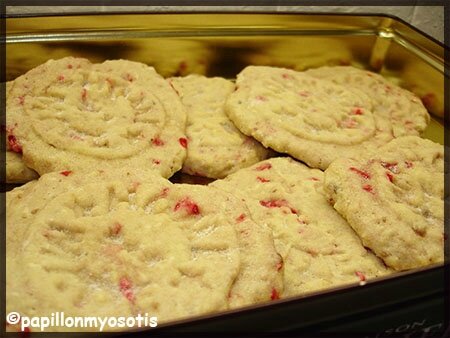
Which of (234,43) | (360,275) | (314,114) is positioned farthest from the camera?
(234,43)

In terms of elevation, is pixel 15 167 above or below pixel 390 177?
below

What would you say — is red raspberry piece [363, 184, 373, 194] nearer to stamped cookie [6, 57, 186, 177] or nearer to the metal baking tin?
the metal baking tin

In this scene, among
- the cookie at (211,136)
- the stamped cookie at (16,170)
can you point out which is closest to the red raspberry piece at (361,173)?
the cookie at (211,136)

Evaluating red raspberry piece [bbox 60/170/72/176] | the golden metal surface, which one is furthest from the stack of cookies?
the golden metal surface

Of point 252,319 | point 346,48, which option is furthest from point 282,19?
point 252,319

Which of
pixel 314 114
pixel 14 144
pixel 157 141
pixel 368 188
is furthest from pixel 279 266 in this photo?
pixel 14 144

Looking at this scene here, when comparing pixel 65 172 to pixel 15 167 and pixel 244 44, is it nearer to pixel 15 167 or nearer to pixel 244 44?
pixel 15 167

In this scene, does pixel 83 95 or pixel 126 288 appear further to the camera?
pixel 83 95
